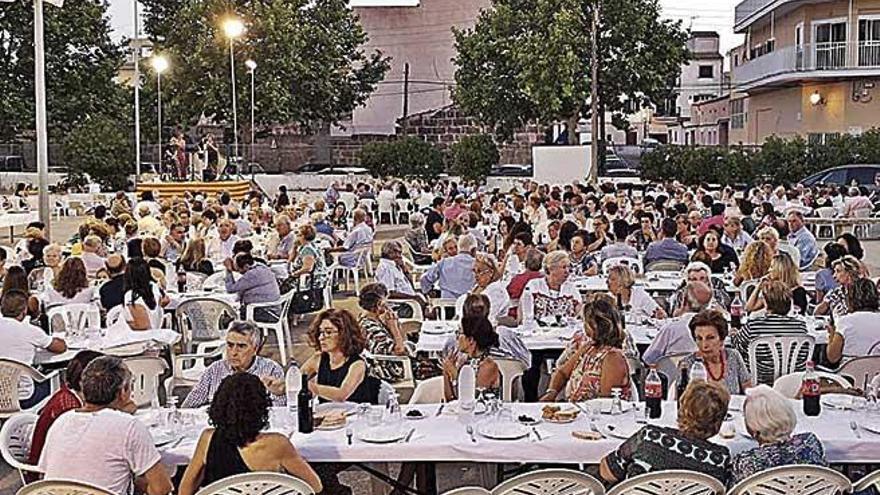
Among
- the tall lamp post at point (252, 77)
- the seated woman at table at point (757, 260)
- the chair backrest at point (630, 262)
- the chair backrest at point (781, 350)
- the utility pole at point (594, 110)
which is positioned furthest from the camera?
the tall lamp post at point (252, 77)

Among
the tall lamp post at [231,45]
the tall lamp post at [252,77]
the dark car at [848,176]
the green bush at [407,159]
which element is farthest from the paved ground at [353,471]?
the tall lamp post at [252,77]

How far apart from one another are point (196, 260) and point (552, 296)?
4712 millimetres

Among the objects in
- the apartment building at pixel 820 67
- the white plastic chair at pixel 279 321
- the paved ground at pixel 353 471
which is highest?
the apartment building at pixel 820 67

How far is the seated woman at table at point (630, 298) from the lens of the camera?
28.3 ft

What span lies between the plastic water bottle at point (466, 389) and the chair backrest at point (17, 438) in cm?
209

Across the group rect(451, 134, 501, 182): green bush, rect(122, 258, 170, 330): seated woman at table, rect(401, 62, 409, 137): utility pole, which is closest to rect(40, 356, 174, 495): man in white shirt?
rect(122, 258, 170, 330): seated woman at table

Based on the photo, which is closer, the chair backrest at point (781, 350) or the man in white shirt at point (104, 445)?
the man in white shirt at point (104, 445)

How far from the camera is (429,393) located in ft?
20.6

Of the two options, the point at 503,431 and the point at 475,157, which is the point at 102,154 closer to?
the point at 475,157

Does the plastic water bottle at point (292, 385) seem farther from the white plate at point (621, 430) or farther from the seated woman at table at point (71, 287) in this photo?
the seated woman at table at point (71, 287)

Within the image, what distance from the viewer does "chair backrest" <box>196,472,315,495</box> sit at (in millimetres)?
4391

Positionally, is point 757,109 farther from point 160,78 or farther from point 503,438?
point 503,438

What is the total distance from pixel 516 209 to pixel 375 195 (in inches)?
421

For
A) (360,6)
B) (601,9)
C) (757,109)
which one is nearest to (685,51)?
(601,9)
